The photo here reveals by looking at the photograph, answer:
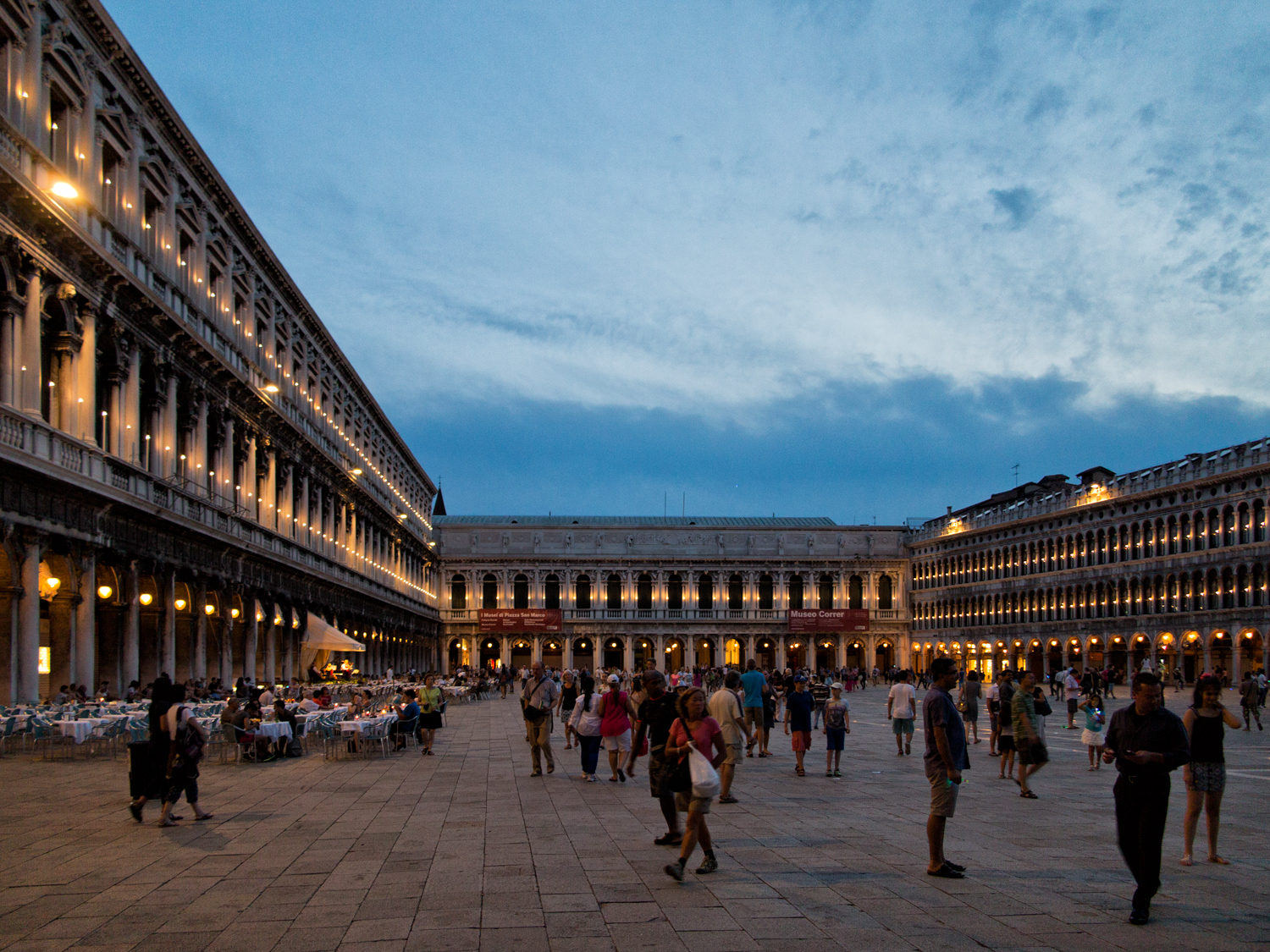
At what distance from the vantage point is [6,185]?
20469 millimetres

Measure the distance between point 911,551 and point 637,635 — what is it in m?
24.5

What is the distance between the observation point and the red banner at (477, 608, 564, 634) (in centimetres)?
7800

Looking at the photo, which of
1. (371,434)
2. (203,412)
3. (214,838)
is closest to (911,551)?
Result: (371,434)

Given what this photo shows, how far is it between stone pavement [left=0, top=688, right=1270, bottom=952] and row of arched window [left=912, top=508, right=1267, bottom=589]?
49.7 metres

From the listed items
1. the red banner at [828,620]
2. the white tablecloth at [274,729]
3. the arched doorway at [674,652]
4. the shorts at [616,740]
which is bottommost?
the arched doorway at [674,652]

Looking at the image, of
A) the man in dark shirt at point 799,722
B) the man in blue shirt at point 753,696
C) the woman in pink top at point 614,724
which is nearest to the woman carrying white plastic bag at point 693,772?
the woman in pink top at point 614,724

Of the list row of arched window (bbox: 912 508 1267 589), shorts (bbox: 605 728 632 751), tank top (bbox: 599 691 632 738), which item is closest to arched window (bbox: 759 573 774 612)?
row of arched window (bbox: 912 508 1267 589)

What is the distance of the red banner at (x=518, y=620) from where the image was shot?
7800cm

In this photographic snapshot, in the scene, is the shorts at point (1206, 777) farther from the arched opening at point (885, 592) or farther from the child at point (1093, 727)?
the arched opening at point (885, 592)

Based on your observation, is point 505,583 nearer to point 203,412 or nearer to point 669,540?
point 669,540

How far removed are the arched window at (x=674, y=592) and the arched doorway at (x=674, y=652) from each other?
285 centimetres

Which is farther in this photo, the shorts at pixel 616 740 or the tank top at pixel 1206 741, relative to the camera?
the shorts at pixel 616 740

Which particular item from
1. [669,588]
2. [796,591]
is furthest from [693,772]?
[796,591]

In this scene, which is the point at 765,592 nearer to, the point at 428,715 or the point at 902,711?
the point at 902,711
